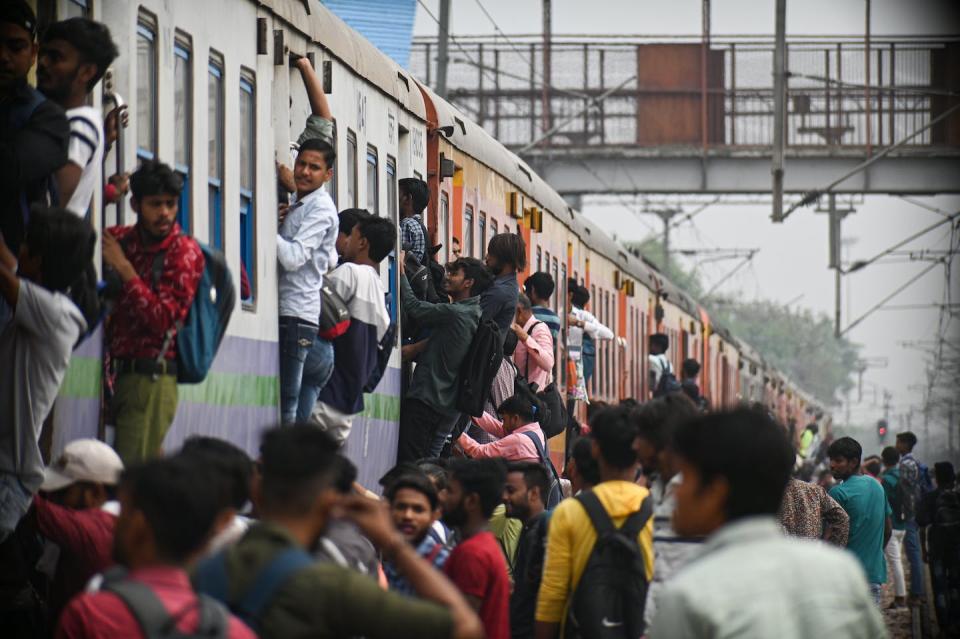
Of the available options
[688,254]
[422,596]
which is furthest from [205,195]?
[688,254]

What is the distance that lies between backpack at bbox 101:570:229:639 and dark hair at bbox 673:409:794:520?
3.72 feet

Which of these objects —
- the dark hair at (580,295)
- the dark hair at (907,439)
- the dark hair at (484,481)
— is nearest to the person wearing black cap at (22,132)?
the dark hair at (484,481)

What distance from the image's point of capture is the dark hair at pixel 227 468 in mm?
4562

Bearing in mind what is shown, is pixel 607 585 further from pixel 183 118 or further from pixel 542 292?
pixel 542 292

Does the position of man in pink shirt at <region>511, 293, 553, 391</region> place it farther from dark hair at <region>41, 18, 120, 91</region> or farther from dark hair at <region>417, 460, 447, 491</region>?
dark hair at <region>41, 18, 120, 91</region>

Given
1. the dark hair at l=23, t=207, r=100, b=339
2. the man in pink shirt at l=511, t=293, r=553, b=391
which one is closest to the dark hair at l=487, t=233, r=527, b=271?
the man in pink shirt at l=511, t=293, r=553, b=391

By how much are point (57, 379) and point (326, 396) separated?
10.9 ft

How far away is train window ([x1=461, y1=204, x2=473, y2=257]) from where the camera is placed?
13273mm

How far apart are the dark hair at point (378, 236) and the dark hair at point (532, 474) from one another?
59.0 inches

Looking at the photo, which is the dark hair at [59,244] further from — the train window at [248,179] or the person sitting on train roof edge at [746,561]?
the train window at [248,179]

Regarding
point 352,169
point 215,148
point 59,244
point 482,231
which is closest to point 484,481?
point 59,244

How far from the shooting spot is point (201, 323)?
6.91 meters

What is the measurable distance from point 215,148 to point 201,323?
5.25ft

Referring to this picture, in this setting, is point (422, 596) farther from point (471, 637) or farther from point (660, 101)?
point (660, 101)
